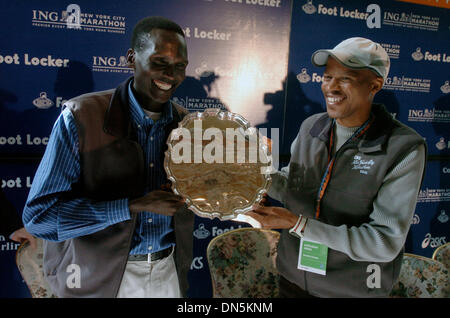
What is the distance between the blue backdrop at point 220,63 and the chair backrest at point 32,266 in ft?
0.25

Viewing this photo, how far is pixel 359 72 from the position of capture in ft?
3.32

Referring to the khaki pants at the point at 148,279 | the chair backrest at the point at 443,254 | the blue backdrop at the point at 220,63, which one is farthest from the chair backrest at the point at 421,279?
the khaki pants at the point at 148,279

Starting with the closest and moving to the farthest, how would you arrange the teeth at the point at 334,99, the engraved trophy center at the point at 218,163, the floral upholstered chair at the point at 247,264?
the engraved trophy center at the point at 218,163 < the teeth at the point at 334,99 < the floral upholstered chair at the point at 247,264

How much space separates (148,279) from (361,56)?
1131 millimetres

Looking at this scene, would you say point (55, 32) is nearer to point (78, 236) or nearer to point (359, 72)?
point (78, 236)

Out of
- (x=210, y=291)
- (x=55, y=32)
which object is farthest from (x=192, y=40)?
(x=210, y=291)

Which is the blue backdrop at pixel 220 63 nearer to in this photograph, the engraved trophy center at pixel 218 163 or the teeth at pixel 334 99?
the teeth at pixel 334 99

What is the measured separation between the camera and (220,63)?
121cm

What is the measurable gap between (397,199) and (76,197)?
109cm

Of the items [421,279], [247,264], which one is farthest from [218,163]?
[421,279]

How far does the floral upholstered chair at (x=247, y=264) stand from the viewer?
137cm

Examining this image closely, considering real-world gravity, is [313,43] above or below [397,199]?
above

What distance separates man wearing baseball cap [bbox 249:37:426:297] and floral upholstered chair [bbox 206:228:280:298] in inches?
8.9

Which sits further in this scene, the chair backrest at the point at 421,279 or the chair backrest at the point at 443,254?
the chair backrest at the point at 443,254
